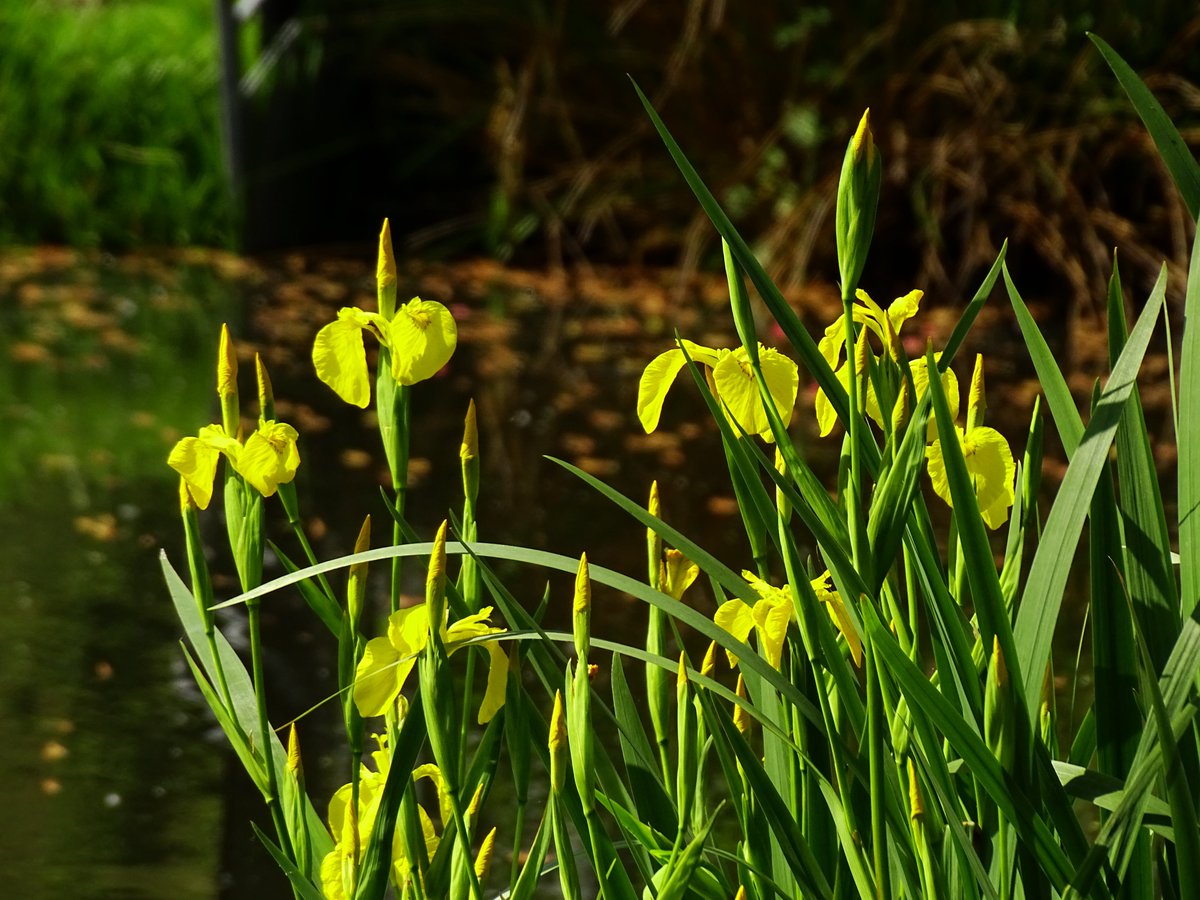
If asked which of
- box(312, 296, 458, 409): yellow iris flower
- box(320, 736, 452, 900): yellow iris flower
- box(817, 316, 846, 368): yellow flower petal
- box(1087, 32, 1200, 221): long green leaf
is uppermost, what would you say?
box(1087, 32, 1200, 221): long green leaf

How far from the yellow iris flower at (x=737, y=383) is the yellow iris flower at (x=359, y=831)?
11.8 inches

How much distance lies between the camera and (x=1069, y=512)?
3.25ft

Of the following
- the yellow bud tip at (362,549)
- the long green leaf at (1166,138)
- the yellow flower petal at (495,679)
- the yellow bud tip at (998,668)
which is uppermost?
the long green leaf at (1166,138)

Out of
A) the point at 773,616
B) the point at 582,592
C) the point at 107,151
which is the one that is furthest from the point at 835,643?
the point at 107,151

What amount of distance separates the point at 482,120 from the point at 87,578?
4279mm

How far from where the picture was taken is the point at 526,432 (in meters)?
4.83

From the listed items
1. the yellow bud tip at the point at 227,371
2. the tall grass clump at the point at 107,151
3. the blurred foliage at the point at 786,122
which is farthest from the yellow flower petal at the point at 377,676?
the tall grass clump at the point at 107,151

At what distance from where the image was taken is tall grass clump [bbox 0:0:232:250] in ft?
23.6

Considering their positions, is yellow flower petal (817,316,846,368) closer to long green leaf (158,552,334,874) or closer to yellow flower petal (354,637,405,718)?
yellow flower petal (354,637,405,718)

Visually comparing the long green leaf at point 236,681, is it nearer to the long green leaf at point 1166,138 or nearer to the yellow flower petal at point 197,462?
the yellow flower petal at point 197,462

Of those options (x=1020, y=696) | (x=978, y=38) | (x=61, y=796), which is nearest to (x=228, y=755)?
(x=61, y=796)

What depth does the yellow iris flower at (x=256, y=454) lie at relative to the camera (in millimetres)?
1090

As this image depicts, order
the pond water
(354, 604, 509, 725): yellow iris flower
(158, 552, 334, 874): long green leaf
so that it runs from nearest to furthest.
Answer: (354, 604, 509, 725): yellow iris flower → (158, 552, 334, 874): long green leaf → the pond water

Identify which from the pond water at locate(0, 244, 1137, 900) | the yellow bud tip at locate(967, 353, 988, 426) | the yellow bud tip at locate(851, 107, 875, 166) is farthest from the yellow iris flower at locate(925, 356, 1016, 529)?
the pond water at locate(0, 244, 1137, 900)
